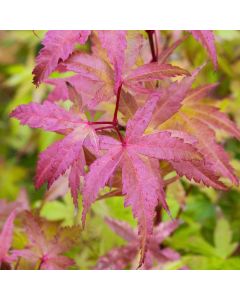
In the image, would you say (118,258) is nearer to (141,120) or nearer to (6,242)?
(6,242)

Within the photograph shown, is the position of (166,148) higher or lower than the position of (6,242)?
higher

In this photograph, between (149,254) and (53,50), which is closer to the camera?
(53,50)

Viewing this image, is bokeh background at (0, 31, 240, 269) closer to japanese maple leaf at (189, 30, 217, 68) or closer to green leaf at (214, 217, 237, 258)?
green leaf at (214, 217, 237, 258)

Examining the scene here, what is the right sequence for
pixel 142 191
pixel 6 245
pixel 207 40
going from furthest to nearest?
pixel 6 245 < pixel 207 40 < pixel 142 191

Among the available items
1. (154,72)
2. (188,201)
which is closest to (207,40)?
(154,72)

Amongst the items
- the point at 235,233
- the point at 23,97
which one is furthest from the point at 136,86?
the point at 23,97

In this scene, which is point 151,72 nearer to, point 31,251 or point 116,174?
point 116,174
